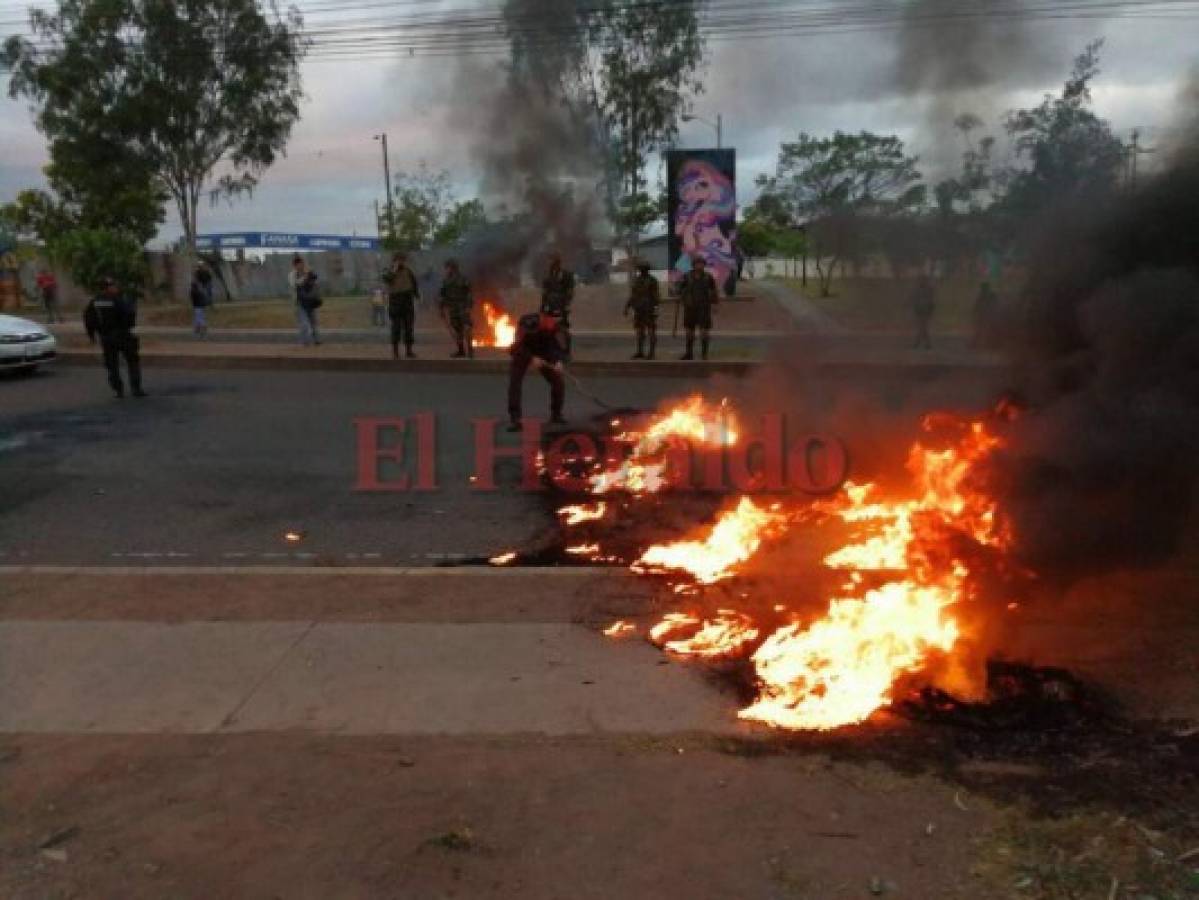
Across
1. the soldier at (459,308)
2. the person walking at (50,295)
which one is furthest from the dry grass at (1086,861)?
the person walking at (50,295)

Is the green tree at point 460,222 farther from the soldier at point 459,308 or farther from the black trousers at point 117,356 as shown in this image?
the black trousers at point 117,356

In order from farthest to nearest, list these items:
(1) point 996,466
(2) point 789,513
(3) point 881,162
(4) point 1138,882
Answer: (2) point 789,513, (3) point 881,162, (1) point 996,466, (4) point 1138,882

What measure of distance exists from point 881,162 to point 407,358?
1092cm

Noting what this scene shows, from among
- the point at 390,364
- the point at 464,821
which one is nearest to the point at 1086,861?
the point at 464,821

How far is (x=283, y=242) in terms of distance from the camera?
51031 millimetres

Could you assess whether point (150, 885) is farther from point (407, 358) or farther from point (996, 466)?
point (407, 358)

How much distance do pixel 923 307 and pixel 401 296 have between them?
1085 cm

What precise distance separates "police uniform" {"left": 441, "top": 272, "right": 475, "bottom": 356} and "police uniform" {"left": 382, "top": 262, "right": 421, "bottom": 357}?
0.53 m

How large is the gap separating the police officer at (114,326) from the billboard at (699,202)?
477 inches

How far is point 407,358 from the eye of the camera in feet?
51.8

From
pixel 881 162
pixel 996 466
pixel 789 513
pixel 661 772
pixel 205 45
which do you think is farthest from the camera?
pixel 205 45

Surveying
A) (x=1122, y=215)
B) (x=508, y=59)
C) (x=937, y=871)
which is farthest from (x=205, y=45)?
(x=937, y=871)

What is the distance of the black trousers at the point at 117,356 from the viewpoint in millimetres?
11977

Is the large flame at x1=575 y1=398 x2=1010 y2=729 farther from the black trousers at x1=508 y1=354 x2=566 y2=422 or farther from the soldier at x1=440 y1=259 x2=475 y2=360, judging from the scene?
the soldier at x1=440 y1=259 x2=475 y2=360
